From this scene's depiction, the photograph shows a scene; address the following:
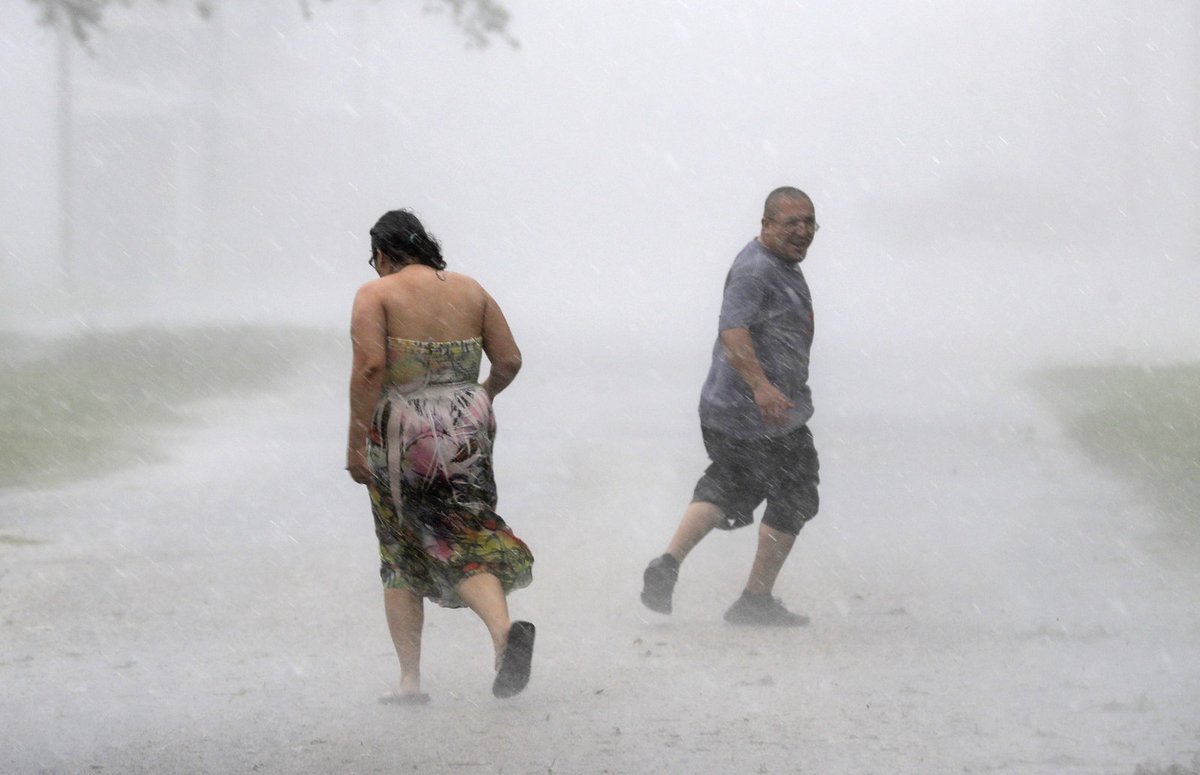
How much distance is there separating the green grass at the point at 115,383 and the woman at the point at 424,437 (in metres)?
6.82

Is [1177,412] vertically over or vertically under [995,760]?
under

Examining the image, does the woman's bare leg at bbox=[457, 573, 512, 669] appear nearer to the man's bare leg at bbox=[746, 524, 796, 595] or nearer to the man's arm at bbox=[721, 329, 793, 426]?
the man's arm at bbox=[721, 329, 793, 426]

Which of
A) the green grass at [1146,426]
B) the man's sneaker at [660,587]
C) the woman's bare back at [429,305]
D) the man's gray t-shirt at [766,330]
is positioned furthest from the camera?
the green grass at [1146,426]

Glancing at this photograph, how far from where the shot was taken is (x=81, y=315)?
92.3 ft

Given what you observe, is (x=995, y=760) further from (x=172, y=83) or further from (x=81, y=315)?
(x=172, y=83)

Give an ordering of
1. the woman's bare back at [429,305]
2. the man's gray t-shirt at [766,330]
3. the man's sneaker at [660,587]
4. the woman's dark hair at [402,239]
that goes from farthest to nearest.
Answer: the man's sneaker at [660,587] < the man's gray t-shirt at [766,330] < the woman's dark hair at [402,239] < the woman's bare back at [429,305]

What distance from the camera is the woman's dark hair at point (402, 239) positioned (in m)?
5.40

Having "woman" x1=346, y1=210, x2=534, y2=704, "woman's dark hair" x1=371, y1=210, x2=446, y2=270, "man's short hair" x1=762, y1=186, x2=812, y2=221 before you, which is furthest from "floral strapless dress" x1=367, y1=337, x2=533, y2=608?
"man's short hair" x1=762, y1=186, x2=812, y2=221

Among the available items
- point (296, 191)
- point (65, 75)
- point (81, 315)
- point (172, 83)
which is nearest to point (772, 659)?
point (81, 315)

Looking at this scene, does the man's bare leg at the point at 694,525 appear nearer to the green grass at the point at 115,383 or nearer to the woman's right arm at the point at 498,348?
the woman's right arm at the point at 498,348

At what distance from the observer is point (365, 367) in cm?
520

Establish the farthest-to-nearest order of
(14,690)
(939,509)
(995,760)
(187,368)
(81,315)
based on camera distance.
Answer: (81,315) → (187,368) → (939,509) → (14,690) → (995,760)

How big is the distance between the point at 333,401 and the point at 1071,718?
44.9ft

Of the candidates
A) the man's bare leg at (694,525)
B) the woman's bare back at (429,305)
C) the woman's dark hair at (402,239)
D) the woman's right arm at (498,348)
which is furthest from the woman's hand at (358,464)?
the man's bare leg at (694,525)
